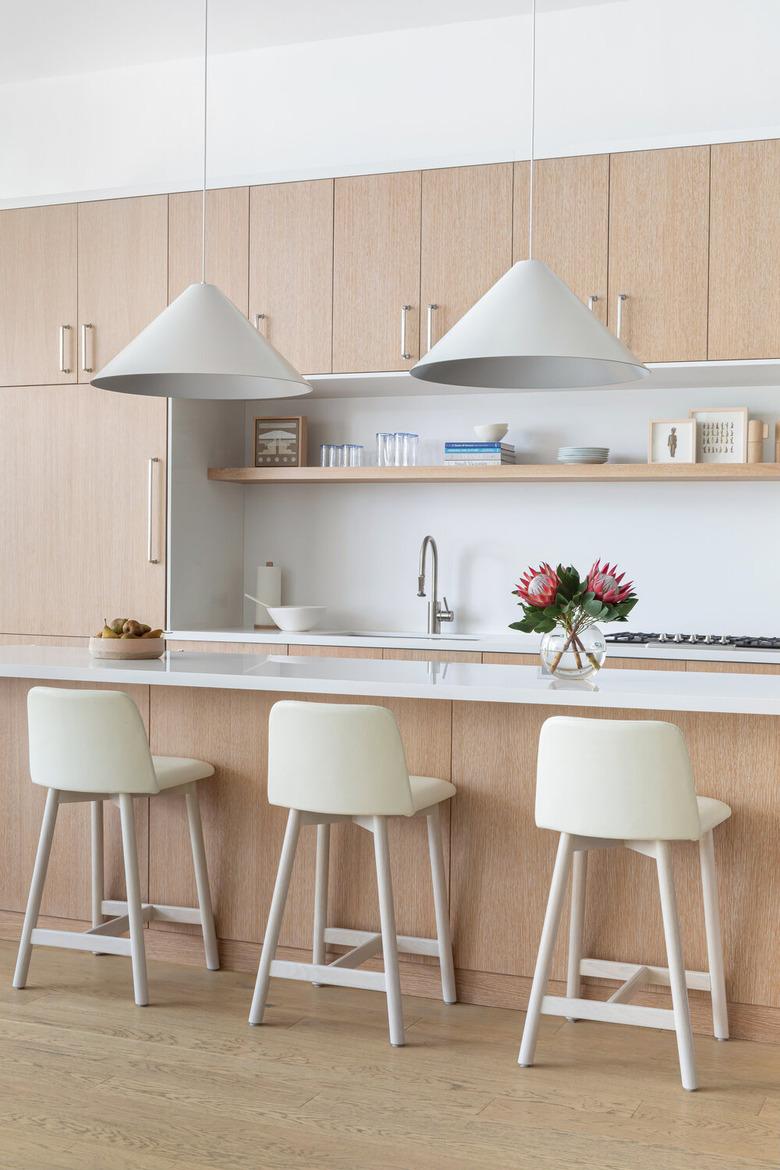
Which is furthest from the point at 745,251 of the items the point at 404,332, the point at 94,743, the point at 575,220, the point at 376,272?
the point at 94,743

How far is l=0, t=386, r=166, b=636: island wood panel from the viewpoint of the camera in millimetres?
5051

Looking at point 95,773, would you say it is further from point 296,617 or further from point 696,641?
point 696,641

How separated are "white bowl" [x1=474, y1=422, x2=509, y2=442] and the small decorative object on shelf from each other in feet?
6.02

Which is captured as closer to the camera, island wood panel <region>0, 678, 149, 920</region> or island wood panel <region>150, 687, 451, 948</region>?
island wood panel <region>150, 687, 451, 948</region>

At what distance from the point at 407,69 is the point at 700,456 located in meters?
1.98

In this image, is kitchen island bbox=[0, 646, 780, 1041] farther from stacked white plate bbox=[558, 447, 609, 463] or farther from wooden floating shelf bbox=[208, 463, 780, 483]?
stacked white plate bbox=[558, 447, 609, 463]

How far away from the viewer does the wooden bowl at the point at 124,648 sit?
11.9ft

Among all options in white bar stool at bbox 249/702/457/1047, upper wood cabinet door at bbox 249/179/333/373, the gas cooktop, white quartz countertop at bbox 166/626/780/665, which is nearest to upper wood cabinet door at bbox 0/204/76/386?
upper wood cabinet door at bbox 249/179/333/373

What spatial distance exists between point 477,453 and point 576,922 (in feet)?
7.45

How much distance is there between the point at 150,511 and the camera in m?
5.01

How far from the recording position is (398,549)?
17.5 feet

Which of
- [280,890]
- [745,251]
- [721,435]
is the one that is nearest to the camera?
[280,890]

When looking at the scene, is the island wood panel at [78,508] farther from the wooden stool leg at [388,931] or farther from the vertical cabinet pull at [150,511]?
the wooden stool leg at [388,931]

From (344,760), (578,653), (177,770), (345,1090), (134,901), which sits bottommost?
(345,1090)
